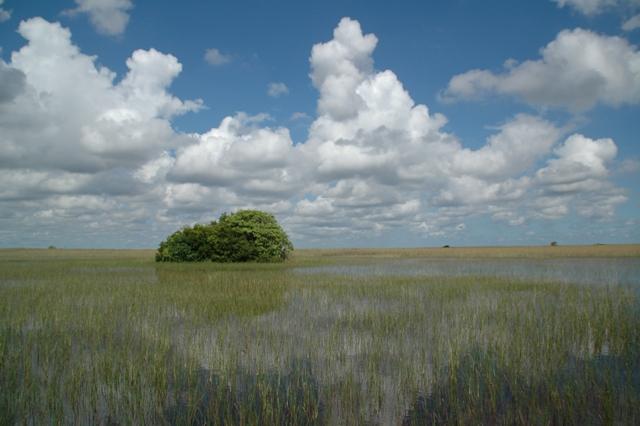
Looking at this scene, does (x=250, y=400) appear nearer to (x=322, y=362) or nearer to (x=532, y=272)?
(x=322, y=362)

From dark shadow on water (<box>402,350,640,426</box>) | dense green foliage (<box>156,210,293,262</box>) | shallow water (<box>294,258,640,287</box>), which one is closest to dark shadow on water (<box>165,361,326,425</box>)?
dark shadow on water (<box>402,350,640,426</box>)

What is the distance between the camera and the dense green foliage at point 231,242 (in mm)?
37281

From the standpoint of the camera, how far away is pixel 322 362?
6.29 metres

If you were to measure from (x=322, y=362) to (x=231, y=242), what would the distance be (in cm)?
3220

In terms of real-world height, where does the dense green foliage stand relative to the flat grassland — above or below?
above

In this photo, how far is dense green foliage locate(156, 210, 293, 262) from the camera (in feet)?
122

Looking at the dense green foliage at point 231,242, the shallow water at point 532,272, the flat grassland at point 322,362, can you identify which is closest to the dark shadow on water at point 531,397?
the flat grassland at point 322,362

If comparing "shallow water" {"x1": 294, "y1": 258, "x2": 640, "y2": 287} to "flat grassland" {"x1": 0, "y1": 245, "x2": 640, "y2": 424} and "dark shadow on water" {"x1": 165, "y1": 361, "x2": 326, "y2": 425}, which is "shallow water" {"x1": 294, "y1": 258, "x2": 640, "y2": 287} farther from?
"dark shadow on water" {"x1": 165, "y1": 361, "x2": 326, "y2": 425}

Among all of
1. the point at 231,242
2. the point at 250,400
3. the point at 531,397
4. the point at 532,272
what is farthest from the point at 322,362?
the point at 231,242

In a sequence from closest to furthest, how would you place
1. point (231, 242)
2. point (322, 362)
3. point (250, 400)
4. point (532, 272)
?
point (250, 400) → point (322, 362) → point (532, 272) → point (231, 242)

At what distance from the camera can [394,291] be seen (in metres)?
14.5

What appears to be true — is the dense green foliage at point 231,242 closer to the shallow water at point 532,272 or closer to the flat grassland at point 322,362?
the shallow water at point 532,272

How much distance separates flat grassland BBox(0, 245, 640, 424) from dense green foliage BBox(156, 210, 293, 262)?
25405mm

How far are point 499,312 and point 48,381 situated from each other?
9.92 meters
